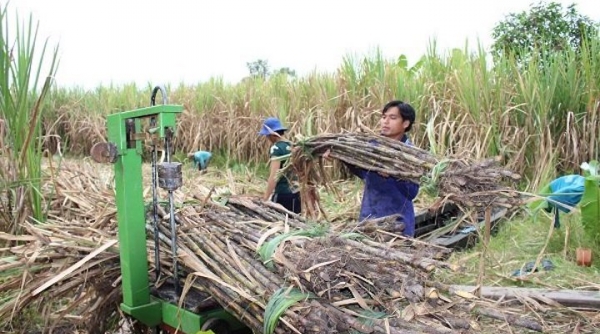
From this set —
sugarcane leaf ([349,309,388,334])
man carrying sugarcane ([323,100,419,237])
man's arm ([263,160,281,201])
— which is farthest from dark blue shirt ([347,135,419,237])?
sugarcane leaf ([349,309,388,334])

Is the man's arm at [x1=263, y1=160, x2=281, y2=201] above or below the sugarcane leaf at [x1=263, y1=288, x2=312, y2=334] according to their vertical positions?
above

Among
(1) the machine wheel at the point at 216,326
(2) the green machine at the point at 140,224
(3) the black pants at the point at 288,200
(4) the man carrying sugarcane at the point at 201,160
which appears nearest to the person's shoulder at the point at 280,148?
(3) the black pants at the point at 288,200

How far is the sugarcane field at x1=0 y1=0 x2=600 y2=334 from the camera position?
1.73 meters

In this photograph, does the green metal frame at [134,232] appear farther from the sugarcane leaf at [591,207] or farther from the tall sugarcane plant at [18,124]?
the sugarcane leaf at [591,207]

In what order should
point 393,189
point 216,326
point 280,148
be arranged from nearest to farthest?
point 216,326, point 393,189, point 280,148

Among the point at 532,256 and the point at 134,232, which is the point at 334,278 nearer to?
the point at 134,232

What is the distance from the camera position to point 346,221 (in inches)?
146

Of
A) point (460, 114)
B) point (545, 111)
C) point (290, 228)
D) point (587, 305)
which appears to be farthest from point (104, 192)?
point (545, 111)

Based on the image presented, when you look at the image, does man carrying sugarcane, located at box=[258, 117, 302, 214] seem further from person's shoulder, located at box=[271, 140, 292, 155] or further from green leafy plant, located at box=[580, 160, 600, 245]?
green leafy plant, located at box=[580, 160, 600, 245]

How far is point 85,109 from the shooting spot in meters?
11.2

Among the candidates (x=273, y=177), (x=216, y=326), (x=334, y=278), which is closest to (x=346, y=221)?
(x=273, y=177)

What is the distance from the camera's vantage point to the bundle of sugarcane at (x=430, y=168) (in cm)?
212

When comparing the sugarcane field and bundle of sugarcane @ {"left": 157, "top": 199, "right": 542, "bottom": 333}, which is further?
the sugarcane field

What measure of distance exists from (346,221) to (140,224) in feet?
6.13
